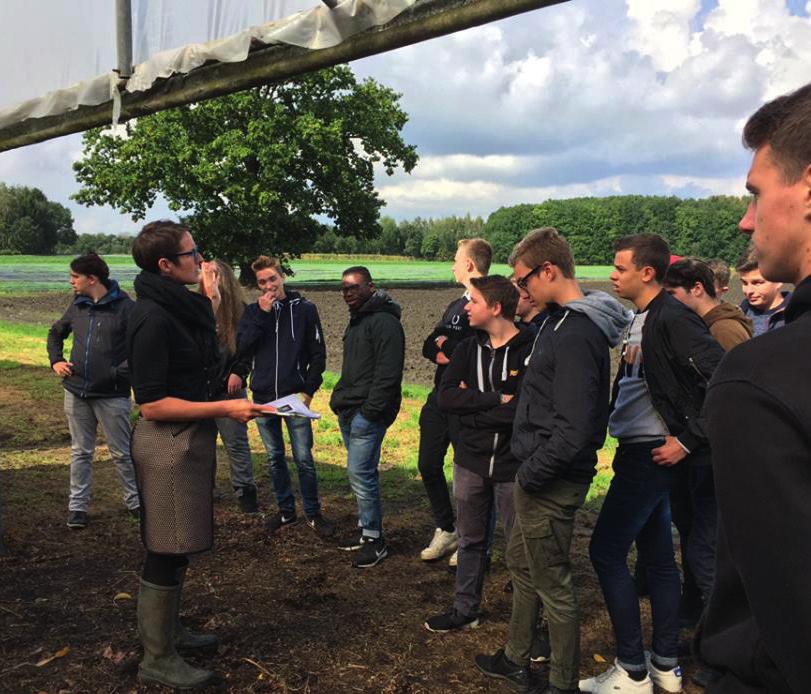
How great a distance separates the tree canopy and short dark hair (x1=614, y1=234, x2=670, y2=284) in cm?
11323

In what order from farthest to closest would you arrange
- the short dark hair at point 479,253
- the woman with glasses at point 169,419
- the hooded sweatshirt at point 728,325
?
the short dark hair at point 479,253 → the hooded sweatshirt at point 728,325 → the woman with glasses at point 169,419

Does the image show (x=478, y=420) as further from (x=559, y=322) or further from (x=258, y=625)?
(x=258, y=625)

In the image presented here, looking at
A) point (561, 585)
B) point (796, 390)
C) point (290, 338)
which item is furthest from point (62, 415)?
point (796, 390)

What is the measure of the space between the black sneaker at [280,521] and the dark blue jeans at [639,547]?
126 inches

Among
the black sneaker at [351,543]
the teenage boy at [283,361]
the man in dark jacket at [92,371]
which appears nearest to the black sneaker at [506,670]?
the black sneaker at [351,543]

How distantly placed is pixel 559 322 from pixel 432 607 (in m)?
2.37

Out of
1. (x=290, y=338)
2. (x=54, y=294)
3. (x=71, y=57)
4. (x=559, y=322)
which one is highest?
Result: (x=71, y=57)

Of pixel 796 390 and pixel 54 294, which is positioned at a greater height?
pixel 796 390

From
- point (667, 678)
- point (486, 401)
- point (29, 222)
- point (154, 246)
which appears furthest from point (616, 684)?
point (29, 222)

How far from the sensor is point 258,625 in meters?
4.34

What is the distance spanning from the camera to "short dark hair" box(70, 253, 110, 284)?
5812 mm

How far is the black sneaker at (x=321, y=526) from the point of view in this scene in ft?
19.4

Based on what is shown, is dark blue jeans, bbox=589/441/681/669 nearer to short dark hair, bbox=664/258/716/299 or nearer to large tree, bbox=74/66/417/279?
short dark hair, bbox=664/258/716/299

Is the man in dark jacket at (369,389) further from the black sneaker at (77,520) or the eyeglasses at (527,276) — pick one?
the black sneaker at (77,520)
